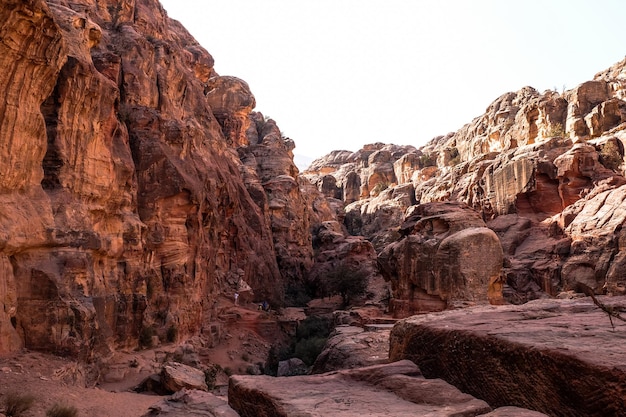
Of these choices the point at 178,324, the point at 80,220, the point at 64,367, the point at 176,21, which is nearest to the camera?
the point at 64,367

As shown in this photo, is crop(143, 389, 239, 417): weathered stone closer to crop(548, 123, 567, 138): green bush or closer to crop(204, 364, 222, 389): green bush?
crop(204, 364, 222, 389): green bush

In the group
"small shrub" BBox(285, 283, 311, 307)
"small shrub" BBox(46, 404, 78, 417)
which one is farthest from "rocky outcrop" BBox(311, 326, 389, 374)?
"small shrub" BBox(285, 283, 311, 307)

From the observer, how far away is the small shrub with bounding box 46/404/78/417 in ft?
32.4

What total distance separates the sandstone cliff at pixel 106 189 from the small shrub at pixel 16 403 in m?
2.22

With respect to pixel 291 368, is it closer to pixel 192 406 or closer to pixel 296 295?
pixel 192 406

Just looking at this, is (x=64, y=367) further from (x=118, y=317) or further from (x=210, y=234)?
(x=210, y=234)

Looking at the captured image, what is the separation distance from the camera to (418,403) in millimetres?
4523

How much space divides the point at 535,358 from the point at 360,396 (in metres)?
1.88

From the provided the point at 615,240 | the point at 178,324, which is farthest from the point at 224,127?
the point at 615,240

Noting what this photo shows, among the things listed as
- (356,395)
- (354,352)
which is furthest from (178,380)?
(356,395)

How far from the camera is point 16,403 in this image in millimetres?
9672

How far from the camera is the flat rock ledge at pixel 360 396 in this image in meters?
4.25

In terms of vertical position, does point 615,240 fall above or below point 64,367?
above

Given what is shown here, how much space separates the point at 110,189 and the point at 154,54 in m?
12.6
